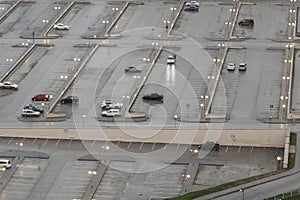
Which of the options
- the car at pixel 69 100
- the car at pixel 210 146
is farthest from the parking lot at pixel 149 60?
the car at pixel 210 146

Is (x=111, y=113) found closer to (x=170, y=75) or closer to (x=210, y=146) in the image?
(x=210, y=146)

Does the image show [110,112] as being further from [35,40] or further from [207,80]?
[35,40]

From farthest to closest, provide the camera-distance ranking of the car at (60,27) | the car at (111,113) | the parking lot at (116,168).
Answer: the car at (60,27) → the car at (111,113) → the parking lot at (116,168)

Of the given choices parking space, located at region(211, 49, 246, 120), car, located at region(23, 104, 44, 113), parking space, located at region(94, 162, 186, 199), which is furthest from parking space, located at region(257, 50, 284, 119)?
car, located at region(23, 104, 44, 113)

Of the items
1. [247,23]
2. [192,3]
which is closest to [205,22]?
[247,23]

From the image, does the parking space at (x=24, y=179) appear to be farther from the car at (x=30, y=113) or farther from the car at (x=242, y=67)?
the car at (x=242, y=67)

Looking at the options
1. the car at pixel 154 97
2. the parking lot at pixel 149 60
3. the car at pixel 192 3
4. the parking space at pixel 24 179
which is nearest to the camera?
the parking space at pixel 24 179
